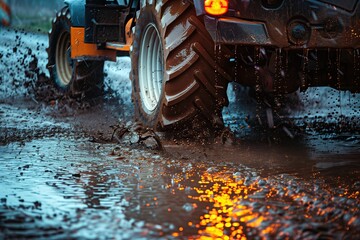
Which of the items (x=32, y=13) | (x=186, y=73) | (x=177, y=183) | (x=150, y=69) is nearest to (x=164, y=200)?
(x=177, y=183)

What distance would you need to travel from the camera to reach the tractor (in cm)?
637

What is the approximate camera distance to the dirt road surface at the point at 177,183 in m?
3.92

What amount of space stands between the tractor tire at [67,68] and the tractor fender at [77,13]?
Answer: 52 centimetres

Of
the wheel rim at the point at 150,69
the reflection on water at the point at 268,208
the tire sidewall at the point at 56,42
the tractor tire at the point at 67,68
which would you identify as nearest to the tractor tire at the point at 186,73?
the wheel rim at the point at 150,69

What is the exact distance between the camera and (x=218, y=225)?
396cm

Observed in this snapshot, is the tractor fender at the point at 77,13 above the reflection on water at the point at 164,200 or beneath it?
above

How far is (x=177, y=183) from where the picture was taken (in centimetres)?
510

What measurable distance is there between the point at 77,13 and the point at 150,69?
2344mm

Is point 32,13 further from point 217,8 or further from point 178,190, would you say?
point 178,190

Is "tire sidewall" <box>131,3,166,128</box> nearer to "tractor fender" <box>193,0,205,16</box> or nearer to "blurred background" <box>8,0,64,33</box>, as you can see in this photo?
"tractor fender" <box>193,0,205,16</box>

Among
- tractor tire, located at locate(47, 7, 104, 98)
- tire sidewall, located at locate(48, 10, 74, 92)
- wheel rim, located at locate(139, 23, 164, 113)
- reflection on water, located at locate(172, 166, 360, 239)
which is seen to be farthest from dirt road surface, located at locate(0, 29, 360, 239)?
tire sidewall, located at locate(48, 10, 74, 92)

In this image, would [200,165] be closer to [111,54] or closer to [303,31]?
[303,31]

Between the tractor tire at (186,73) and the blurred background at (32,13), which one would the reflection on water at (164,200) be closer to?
the tractor tire at (186,73)

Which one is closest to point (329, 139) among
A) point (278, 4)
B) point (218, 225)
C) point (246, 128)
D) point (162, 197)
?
point (246, 128)
